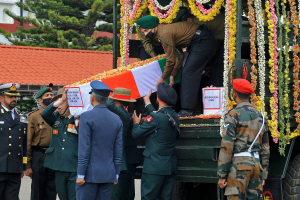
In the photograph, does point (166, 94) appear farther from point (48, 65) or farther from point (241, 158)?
point (48, 65)

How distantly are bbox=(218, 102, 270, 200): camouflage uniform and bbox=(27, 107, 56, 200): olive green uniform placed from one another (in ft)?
9.77

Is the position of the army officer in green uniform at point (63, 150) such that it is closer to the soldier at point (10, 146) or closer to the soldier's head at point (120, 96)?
the soldier at point (10, 146)

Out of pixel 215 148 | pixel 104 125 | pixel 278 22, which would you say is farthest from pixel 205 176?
pixel 278 22

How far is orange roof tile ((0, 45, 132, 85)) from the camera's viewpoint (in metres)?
15.5

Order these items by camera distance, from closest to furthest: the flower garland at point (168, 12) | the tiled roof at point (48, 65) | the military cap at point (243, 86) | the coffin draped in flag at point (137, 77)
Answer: the military cap at point (243, 86) < the coffin draped in flag at point (137, 77) < the flower garland at point (168, 12) < the tiled roof at point (48, 65)

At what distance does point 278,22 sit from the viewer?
Answer: 6273mm

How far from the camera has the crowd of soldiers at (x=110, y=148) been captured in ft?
17.1

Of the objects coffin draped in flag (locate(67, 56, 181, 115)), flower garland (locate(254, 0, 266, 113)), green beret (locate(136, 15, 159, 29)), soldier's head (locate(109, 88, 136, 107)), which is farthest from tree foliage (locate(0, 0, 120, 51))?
flower garland (locate(254, 0, 266, 113))

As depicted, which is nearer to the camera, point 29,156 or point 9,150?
point 9,150

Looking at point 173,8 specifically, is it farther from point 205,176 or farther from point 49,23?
point 49,23

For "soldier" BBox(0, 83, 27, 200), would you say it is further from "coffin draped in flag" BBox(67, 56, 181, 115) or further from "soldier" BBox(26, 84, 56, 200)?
"coffin draped in flag" BBox(67, 56, 181, 115)

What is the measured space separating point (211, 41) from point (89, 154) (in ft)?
8.92

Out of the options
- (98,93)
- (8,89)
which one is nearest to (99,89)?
(98,93)

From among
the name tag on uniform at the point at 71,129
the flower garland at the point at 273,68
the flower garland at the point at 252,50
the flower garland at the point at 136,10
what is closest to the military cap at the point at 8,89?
the name tag on uniform at the point at 71,129
